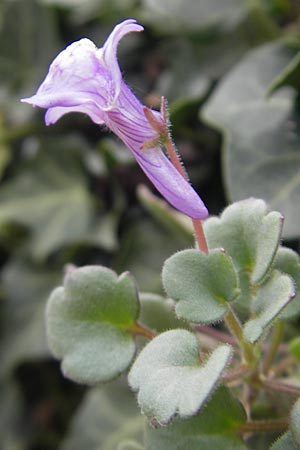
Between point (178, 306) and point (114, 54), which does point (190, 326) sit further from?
point (114, 54)

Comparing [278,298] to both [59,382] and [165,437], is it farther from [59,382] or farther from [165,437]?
[59,382]

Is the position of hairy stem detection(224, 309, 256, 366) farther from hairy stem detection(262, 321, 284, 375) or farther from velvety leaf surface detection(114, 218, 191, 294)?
velvety leaf surface detection(114, 218, 191, 294)

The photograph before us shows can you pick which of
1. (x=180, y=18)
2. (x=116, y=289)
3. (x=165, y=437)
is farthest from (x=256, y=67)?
(x=165, y=437)

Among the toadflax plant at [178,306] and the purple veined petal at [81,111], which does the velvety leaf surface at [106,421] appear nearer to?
the toadflax plant at [178,306]

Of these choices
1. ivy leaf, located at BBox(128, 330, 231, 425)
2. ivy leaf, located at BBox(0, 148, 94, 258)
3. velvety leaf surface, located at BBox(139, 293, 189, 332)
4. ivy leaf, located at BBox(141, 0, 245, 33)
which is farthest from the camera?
ivy leaf, located at BBox(0, 148, 94, 258)

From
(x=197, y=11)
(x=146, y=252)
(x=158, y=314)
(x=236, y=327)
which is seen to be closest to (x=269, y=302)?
(x=236, y=327)

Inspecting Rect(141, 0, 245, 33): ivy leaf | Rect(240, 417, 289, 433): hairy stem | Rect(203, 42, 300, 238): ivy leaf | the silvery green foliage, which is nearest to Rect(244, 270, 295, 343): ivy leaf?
the silvery green foliage

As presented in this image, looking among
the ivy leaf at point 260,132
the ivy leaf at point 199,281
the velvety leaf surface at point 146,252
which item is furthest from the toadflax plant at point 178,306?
the velvety leaf surface at point 146,252

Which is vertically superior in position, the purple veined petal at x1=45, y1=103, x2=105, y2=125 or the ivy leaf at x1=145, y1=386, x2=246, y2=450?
the purple veined petal at x1=45, y1=103, x2=105, y2=125
